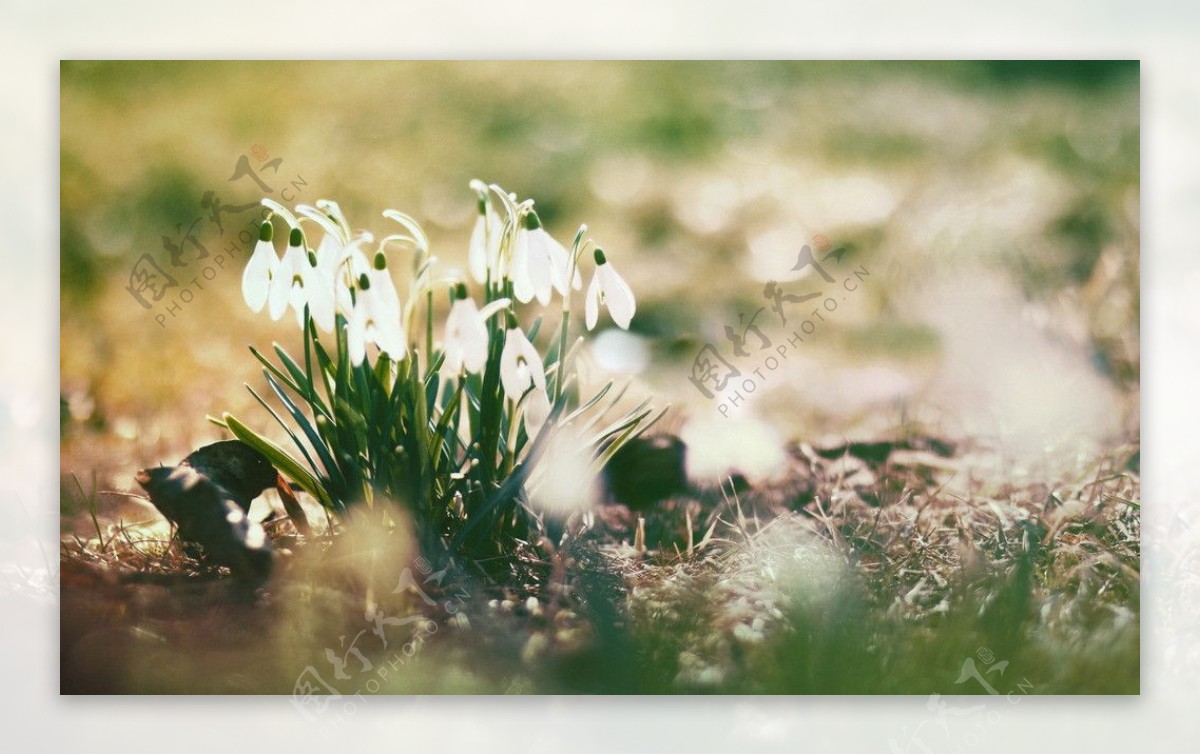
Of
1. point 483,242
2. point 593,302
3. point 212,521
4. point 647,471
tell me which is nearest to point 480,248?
point 483,242

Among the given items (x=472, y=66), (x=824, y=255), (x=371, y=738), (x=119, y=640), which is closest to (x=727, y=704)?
(x=371, y=738)

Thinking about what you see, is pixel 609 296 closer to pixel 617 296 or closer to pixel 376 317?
pixel 617 296

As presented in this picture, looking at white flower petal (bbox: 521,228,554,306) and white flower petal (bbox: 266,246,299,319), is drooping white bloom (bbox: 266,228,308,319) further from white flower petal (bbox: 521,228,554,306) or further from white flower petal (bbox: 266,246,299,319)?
white flower petal (bbox: 521,228,554,306)

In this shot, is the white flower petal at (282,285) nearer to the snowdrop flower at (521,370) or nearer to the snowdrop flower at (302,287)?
the snowdrop flower at (302,287)

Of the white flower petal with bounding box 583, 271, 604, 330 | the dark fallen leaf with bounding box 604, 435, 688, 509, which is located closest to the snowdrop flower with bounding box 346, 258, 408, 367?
the white flower petal with bounding box 583, 271, 604, 330

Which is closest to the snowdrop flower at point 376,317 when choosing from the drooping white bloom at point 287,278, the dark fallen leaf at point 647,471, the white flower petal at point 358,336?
the white flower petal at point 358,336

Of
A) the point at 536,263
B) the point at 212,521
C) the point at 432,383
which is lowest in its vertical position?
the point at 212,521

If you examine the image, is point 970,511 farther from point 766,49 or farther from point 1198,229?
point 766,49
